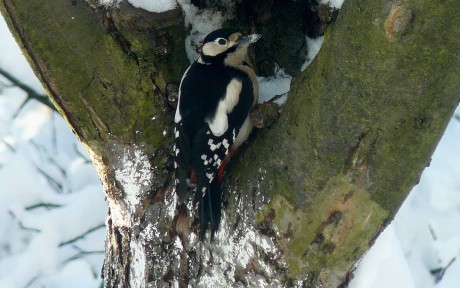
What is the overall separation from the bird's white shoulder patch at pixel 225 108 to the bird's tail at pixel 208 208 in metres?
0.25

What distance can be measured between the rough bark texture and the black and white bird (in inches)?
2.4

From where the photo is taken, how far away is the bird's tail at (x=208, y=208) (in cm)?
202

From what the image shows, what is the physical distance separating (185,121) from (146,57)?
26 cm

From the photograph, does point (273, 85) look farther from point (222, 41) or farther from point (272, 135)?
point (272, 135)

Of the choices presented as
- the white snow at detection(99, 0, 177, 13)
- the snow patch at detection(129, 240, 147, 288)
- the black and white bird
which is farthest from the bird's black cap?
the snow patch at detection(129, 240, 147, 288)

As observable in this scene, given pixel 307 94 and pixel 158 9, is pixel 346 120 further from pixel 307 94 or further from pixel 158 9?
pixel 158 9

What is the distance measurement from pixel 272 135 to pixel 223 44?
1.94ft

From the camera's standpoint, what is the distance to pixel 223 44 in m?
2.30

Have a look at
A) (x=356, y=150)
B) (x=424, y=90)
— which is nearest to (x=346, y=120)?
(x=356, y=150)

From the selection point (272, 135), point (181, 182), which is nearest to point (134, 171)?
point (181, 182)

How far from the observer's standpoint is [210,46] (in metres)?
2.30

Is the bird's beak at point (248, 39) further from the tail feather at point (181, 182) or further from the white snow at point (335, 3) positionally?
the tail feather at point (181, 182)

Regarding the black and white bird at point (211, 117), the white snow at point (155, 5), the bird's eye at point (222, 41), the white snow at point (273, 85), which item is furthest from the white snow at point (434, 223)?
the white snow at point (155, 5)

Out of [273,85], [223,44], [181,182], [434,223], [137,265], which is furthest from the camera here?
[434,223]
